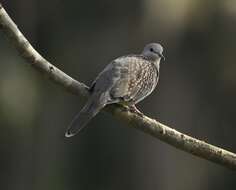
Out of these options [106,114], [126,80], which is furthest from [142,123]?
[106,114]

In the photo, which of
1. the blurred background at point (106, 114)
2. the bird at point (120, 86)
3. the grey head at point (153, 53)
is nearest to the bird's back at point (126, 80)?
the bird at point (120, 86)

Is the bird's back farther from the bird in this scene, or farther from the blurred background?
the blurred background

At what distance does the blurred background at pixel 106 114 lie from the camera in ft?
46.1

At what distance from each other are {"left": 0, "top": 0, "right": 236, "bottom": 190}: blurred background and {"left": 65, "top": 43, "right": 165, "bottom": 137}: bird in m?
5.59

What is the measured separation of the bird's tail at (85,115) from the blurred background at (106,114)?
6.50 meters

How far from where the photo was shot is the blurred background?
14055 mm

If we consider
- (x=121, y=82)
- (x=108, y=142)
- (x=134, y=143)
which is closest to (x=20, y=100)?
(x=108, y=142)

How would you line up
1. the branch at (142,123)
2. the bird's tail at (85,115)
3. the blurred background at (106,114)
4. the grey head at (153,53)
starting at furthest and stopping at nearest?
the blurred background at (106,114)
the grey head at (153,53)
the bird's tail at (85,115)
the branch at (142,123)

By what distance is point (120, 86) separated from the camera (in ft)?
23.7

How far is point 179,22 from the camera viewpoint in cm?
1432

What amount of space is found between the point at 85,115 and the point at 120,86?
0.41m

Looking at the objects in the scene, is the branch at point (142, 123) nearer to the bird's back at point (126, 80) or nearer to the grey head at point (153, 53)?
the bird's back at point (126, 80)

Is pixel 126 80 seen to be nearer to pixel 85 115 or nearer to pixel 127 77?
pixel 127 77

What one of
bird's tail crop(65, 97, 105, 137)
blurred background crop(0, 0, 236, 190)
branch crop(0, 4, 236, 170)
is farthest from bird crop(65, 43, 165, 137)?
blurred background crop(0, 0, 236, 190)
